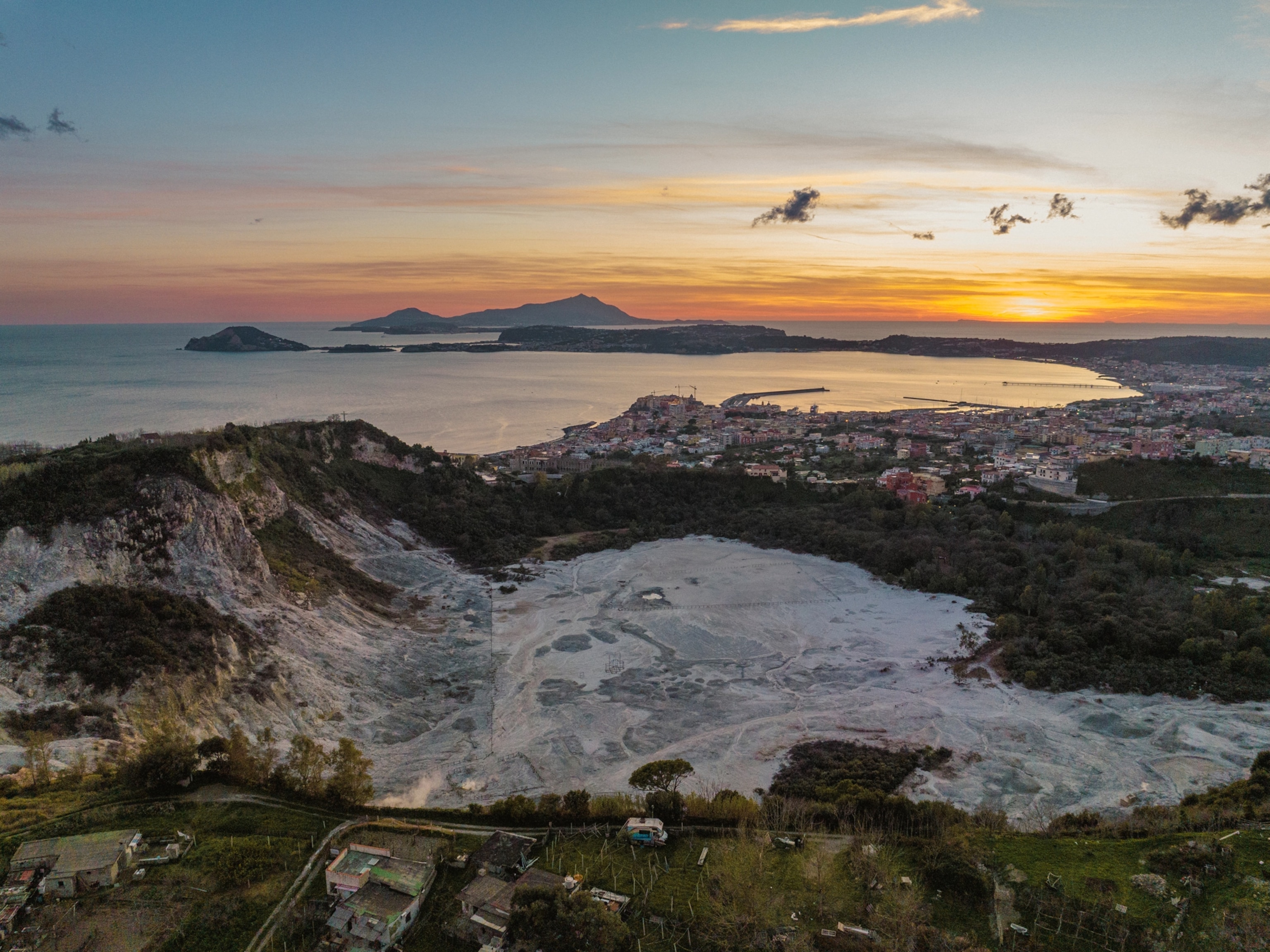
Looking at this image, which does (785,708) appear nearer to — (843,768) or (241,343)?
(843,768)

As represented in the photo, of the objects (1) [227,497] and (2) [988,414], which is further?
(2) [988,414]

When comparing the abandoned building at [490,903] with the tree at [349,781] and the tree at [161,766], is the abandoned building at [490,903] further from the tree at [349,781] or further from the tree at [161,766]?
the tree at [161,766]

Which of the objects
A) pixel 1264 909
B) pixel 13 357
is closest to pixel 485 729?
pixel 1264 909

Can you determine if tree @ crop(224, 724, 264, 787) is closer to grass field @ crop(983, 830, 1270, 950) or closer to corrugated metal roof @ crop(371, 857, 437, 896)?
corrugated metal roof @ crop(371, 857, 437, 896)

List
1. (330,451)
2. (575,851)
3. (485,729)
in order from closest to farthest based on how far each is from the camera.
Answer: (575,851)
(485,729)
(330,451)

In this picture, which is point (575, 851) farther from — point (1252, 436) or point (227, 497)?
point (1252, 436)

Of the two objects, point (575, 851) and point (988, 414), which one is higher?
point (988, 414)

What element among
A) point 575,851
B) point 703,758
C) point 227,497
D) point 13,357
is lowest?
point 703,758

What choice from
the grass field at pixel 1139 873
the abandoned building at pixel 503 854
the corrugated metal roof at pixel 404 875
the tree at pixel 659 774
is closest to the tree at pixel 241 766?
the corrugated metal roof at pixel 404 875
